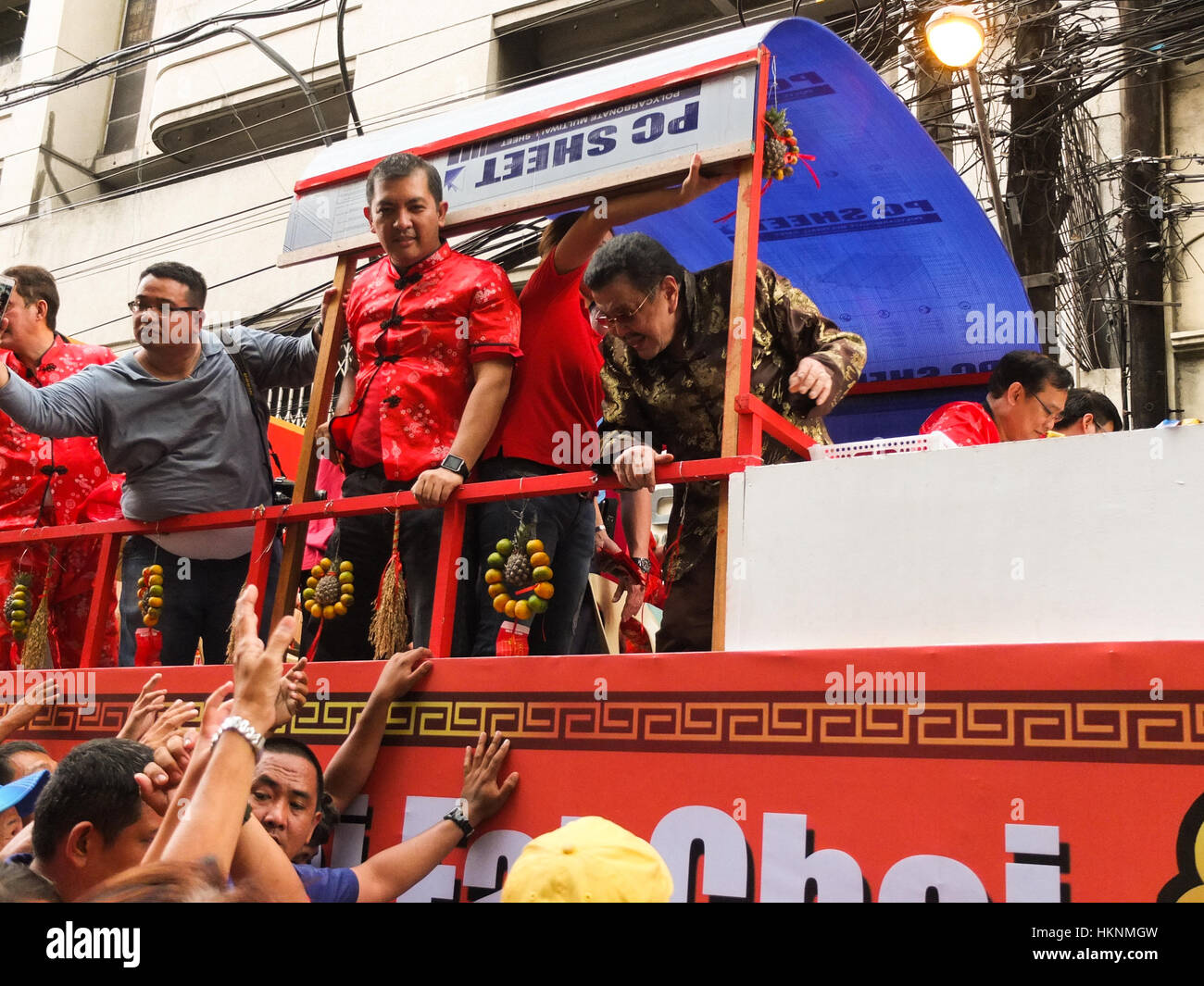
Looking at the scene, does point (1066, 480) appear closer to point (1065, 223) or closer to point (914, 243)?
point (914, 243)

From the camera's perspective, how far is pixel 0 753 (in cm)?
438

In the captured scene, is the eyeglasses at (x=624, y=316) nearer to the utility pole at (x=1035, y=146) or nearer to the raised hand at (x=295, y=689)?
the raised hand at (x=295, y=689)

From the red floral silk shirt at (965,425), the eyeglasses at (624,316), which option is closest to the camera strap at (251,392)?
the eyeglasses at (624,316)

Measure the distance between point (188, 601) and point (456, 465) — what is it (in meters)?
1.49

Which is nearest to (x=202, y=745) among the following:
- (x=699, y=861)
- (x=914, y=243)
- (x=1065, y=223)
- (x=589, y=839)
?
(x=589, y=839)

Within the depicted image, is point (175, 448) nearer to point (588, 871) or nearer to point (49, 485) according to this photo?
point (49, 485)

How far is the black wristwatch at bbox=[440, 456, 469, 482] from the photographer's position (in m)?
3.96

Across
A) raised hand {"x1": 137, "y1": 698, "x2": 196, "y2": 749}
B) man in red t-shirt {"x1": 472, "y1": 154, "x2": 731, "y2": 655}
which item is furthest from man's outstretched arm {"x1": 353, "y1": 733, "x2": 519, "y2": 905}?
raised hand {"x1": 137, "y1": 698, "x2": 196, "y2": 749}

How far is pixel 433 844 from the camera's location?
11.7ft

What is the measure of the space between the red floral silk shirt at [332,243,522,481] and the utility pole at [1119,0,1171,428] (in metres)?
5.60

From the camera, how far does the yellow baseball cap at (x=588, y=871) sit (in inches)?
86.7

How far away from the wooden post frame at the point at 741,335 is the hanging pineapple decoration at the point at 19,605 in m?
3.04

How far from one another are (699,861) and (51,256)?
48.5 ft

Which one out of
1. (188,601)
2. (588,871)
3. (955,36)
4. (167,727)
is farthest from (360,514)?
(955,36)
